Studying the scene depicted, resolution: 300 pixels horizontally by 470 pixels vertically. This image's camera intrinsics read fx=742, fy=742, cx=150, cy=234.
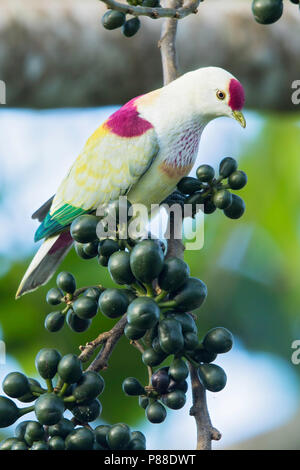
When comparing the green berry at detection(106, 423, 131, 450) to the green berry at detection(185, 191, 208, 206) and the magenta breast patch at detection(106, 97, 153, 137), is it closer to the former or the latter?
the green berry at detection(185, 191, 208, 206)

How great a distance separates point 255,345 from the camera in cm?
524

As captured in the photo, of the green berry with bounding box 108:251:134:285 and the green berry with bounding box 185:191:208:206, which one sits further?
the green berry with bounding box 185:191:208:206

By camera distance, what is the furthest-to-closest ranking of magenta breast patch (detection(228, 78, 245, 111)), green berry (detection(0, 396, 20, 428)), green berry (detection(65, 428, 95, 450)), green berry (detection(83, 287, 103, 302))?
magenta breast patch (detection(228, 78, 245, 111)) < green berry (detection(83, 287, 103, 302)) < green berry (detection(0, 396, 20, 428)) < green berry (detection(65, 428, 95, 450))

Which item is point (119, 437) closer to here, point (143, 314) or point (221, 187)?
point (143, 314)

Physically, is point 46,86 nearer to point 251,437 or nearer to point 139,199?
point 139,199

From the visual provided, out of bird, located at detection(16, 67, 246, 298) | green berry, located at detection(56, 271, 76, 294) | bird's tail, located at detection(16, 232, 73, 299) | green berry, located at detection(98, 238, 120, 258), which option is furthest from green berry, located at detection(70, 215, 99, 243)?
bird's tail, located at detection(16, 232, 73, 299)

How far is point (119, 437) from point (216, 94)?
140 centimetres

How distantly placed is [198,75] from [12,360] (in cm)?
232

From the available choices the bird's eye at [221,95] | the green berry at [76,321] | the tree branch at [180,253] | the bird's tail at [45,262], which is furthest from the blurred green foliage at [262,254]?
the green berry at [76,321]

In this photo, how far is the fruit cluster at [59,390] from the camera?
178 cm

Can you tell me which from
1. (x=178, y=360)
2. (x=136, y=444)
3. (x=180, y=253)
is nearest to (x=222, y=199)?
(x=180, y=253)

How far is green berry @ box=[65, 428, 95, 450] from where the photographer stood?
1717 millimetres

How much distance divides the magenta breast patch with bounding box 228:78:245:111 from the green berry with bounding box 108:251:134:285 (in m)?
1.03
